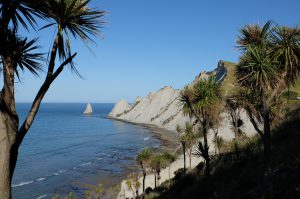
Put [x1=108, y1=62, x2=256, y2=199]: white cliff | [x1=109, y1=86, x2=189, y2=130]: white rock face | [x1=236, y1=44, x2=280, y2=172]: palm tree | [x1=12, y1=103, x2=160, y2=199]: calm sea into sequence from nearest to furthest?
[x1=236, y1=44, x2=280, y2=172]: palm tree → [x1=12, y1=103, x2=160, y2=199]: calm sea → [x1=108, y1=62, x2=256, y2=199]: white cliff → [x1=109, y1=86, x2=189, y2=130]: white rock face

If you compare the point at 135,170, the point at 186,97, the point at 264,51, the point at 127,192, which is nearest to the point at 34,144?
the point at 135,170

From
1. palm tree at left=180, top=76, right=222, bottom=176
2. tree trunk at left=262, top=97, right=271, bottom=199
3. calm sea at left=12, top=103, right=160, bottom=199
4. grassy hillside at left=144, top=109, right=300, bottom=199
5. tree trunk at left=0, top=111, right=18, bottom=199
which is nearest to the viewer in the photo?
tree trunk at left=0, top=111, right=18, bottom=199

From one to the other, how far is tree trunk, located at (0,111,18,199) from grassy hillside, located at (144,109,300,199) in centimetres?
940

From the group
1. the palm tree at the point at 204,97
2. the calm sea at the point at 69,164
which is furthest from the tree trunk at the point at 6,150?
the calm sea at the point at 69,164

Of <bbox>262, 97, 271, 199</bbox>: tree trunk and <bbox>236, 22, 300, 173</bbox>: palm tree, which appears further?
<bbox>236, 22, 300, 173</bbox>: palm tree

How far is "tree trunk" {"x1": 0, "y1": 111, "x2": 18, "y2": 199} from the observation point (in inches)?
238

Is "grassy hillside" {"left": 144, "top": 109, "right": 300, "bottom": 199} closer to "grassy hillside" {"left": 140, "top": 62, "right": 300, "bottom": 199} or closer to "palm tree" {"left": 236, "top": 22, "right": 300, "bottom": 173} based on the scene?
"grassy hillside" {"left": 140, "top": 62, "right": 300, "bottom": 199}

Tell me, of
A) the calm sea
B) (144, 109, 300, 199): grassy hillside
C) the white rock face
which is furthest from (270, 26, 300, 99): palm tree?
the white rock face

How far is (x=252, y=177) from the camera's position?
1855 centimetres

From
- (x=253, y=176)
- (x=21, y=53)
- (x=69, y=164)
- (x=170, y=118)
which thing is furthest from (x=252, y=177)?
(x=170, y=118)

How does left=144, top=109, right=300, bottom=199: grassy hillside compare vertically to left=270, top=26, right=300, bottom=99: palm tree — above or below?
below

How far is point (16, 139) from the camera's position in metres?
6.28

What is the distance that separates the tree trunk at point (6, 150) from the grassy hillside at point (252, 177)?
9396 millimetres

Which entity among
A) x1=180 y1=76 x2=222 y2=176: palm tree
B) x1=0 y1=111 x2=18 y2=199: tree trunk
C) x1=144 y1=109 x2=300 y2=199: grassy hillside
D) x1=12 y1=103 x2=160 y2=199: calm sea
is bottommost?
x1=12 y1=103 x2=160 y2=199: calm sea
